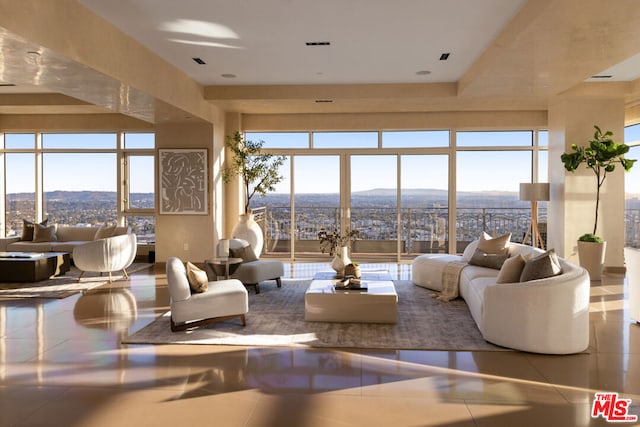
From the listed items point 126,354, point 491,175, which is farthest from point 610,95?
point 126,354

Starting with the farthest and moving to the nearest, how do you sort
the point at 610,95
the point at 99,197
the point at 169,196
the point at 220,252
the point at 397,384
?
the point at 99,197, the point at 169,196, the point at 610,95, the point at 220,252, the point at 397,384

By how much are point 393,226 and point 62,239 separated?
6685 millimetres

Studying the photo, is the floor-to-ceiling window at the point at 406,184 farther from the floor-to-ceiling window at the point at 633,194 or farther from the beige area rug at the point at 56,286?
the beige area rug at the point at 56,286

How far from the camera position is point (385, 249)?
1060 cm

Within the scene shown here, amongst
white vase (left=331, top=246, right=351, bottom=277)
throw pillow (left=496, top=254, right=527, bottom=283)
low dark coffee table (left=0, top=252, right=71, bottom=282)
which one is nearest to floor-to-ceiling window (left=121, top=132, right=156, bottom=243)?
low dark coffee table (left=0, top=252, right=71, bottom=282)

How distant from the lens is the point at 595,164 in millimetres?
8203

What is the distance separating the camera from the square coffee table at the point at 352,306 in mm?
5559

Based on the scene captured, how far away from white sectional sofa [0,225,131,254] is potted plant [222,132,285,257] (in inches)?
91.1

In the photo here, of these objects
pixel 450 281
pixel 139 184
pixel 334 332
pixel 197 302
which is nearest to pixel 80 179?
pixel 139 184

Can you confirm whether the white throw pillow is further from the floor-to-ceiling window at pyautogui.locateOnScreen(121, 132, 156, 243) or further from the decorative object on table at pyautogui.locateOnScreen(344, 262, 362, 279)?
the floor-to-ceiling window at pyautogui.locateOnScreen(121, 132, 156, 243)

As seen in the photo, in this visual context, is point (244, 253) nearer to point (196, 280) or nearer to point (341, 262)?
point (341, 262)

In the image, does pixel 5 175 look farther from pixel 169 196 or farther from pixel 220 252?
pixel 220 252

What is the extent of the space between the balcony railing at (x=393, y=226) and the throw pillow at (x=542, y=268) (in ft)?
18.4

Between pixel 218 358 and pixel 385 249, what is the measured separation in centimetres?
657
